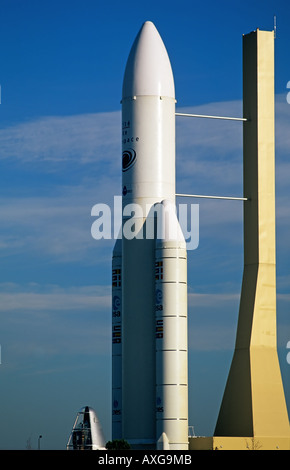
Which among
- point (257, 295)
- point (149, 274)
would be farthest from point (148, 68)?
point (257, 295)

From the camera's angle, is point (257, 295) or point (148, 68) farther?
point (257, 295)

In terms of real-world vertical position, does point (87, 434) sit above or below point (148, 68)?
below

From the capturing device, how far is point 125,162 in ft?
227

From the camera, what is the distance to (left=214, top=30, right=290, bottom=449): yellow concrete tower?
227 ft

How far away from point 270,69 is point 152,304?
14066 millimetres

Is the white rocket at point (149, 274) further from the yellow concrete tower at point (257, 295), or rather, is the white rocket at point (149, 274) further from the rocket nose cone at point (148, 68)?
the yellow concrete tower at point (257, 295)

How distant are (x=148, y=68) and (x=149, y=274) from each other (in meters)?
10.3

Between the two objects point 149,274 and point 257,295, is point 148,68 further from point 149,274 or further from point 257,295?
point 257,295

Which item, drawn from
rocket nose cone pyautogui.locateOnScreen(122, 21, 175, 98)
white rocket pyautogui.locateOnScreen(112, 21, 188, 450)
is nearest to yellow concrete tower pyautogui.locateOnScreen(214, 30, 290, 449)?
white rocket pyautogui.locateOnScreen(112, 21, 188, 450)

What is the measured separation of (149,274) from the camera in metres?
68.2

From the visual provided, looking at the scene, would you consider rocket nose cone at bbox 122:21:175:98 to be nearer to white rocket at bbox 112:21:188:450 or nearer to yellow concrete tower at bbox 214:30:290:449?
white rocket at bbox 112:21:188:450

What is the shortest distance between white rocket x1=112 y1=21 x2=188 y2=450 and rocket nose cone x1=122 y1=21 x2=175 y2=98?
50mm
